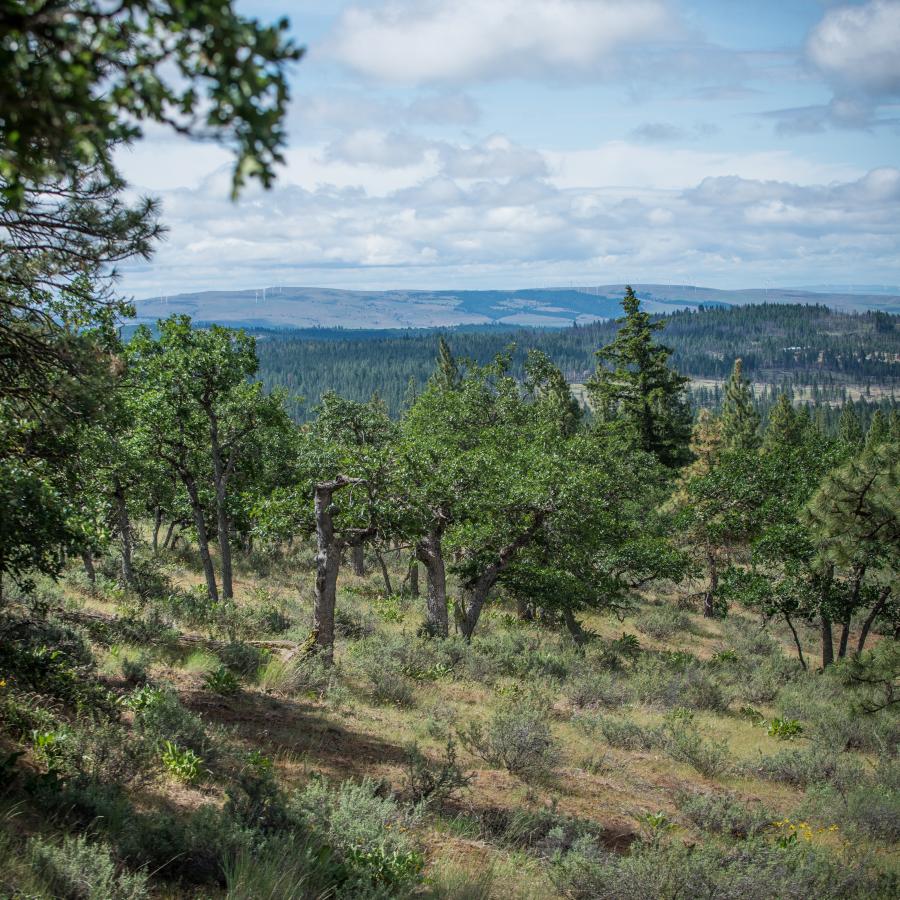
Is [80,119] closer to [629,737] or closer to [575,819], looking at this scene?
[575,819]

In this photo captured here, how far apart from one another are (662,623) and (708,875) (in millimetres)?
19040

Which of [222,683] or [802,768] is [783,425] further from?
[222,683]

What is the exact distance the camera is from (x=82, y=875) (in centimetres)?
434

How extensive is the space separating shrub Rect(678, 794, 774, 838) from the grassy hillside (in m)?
0.03

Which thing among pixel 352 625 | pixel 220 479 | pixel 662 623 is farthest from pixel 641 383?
pixel 220 479

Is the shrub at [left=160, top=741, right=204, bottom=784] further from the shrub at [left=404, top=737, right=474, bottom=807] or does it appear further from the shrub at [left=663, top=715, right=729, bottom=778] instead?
the shrub at [left=663, top=715, right=729, bottom=778]

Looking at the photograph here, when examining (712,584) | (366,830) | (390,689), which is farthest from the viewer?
(712,584)

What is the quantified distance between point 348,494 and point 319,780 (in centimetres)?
624

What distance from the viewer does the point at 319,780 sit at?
7.25 meters

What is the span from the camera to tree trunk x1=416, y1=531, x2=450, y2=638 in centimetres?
1598

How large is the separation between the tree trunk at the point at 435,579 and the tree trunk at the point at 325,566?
4.00 metres

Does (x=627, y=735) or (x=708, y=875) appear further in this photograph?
(x=627, y=735)

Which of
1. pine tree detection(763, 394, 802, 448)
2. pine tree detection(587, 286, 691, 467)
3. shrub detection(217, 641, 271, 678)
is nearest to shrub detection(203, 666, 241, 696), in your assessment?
shrub detection(217, 641, 271, 678)

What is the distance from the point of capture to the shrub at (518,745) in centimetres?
933
